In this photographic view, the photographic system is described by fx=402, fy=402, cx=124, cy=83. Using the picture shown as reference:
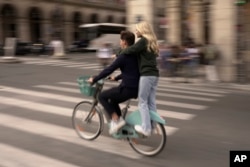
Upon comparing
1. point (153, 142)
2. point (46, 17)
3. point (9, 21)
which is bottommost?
point (153, 142)

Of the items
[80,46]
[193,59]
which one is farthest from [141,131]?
[80,46]

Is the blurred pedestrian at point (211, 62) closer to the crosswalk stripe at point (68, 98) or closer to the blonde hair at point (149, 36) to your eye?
the crosswalk stripe at point (68, 98)

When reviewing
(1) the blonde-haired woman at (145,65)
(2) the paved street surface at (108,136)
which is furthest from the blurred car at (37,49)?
(1) the blonde-haired woman at (145,65)

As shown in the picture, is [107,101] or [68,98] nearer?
[107,101]

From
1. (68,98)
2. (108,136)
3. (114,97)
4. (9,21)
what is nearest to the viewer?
(114,97)

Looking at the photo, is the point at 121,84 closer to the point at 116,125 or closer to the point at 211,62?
the point at 116,125

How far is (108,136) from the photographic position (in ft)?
21.5

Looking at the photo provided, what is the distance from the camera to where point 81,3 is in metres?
53.6

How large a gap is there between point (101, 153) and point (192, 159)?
1.26 m

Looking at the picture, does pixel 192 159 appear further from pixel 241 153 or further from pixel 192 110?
pixel 192 110

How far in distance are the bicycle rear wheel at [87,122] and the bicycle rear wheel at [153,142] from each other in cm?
76

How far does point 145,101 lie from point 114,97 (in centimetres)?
48

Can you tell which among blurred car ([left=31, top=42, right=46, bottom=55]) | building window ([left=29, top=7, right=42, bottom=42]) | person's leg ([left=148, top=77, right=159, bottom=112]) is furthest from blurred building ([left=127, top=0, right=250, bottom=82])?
building window ([left=29, top=7, right=42, bottom=42])

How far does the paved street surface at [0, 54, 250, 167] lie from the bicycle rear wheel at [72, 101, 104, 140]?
125 mm
